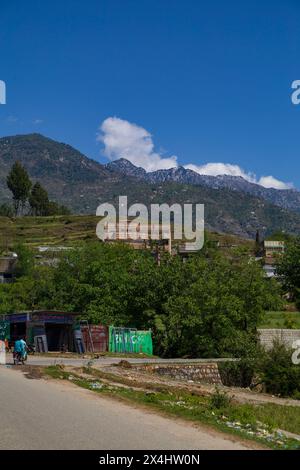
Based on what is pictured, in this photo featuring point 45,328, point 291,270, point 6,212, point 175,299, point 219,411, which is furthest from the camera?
point 6,212

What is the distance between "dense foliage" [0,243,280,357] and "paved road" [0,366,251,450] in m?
28.0

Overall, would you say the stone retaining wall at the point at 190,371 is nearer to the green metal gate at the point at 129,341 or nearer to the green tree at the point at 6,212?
the green metal gate at the point at 129,341

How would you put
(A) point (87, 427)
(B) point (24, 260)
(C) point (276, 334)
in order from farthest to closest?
(B) point (24, 260), (C) point (276, 334), (A) point (87, 427)

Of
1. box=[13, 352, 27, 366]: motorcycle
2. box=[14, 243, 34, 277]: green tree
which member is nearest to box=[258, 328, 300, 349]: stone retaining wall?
box=[13, 352, 27, 366]: motorcycle

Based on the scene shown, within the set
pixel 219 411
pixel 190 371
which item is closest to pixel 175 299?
pixel 190 371

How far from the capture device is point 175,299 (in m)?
46.5

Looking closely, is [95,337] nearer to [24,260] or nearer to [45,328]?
[45,328]

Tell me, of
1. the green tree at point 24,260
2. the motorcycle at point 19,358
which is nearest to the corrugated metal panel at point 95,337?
the motorcycle at point 19,358

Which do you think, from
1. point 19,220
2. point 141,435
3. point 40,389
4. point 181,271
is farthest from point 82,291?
point 19,220

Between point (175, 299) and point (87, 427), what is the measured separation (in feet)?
117

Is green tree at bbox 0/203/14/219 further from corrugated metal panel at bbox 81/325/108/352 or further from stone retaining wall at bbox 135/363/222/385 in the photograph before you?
stone retaining wall at bbox 135/363/222/385

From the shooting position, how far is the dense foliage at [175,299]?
44750mm

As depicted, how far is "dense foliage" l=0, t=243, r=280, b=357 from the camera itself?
44750 millimetres
